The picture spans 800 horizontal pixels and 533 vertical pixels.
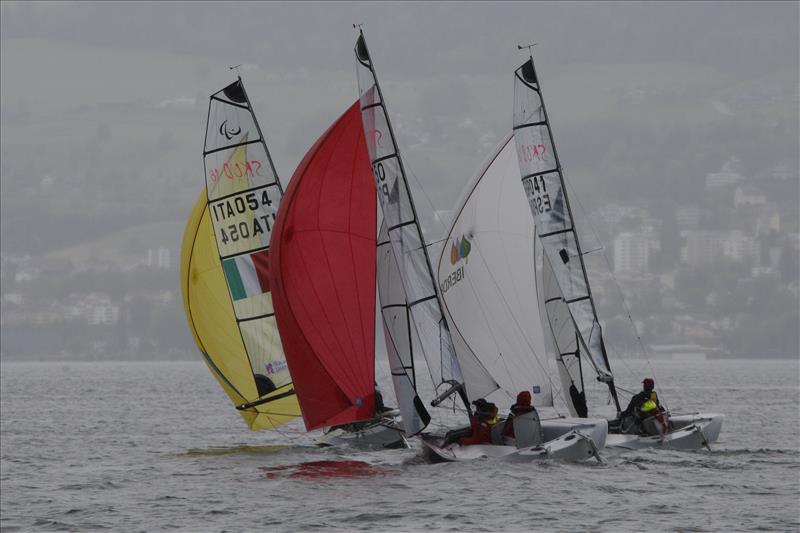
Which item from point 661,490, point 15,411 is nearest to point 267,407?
point 661,490

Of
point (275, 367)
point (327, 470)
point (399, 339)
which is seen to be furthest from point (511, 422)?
point (275, 367)

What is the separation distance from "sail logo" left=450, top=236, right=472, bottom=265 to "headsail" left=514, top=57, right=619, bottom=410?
184cm

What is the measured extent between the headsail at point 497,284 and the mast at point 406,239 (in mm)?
4999

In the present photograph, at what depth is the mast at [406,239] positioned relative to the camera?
93.2 feet

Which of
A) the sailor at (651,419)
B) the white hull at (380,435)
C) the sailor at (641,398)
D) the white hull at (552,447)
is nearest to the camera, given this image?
the white hull at (552,447)

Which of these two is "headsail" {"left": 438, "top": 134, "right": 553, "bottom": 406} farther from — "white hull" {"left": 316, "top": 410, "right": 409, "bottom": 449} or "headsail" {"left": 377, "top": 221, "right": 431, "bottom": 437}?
"headsail" {"left": 377, "top": 221, "right": 431, "bottom": 437}

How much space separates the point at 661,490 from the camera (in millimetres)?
26484

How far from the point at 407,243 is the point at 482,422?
3426 mm

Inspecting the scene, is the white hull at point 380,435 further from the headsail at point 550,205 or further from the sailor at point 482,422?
the headsail at point 550,205

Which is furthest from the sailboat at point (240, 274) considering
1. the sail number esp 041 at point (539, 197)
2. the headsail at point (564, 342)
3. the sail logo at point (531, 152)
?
the sail number esp 041 at point (539, 197)

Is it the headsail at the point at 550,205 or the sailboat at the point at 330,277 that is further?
the headsail at the point at 550,205

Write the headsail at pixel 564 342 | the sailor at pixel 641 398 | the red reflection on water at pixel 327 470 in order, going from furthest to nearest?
the headsail at pixel 564 342, the sailor at pixel 641 398, the red reflection on water at pixel 327 470

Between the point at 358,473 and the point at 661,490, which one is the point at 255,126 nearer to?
the point at 358,473

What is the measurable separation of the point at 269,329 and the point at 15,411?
35.2 metres
